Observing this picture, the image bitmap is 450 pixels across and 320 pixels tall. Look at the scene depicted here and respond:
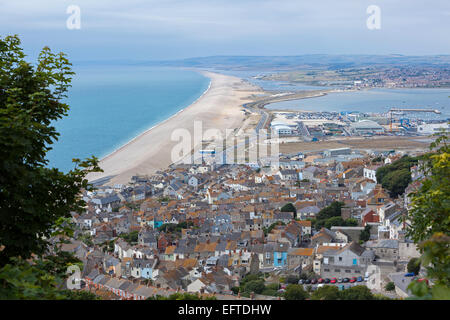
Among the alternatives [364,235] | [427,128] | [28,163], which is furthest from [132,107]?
[28,163]

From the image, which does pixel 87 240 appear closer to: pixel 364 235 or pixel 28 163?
pixel 364 235

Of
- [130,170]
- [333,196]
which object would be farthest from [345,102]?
[333,196]

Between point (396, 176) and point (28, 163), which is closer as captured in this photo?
point (28, 163)

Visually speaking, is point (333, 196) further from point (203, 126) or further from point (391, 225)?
point (203, 126)

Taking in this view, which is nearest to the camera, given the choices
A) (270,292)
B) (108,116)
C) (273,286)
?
(270,292)

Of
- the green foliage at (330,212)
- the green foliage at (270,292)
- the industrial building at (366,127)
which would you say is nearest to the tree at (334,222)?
the green foliage at (330,212)

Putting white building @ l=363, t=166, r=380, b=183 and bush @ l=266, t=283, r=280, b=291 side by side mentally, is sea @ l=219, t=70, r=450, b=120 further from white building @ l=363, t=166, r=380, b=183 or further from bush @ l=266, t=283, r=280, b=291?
bush @ l=266, t=283, r=280, b=291
